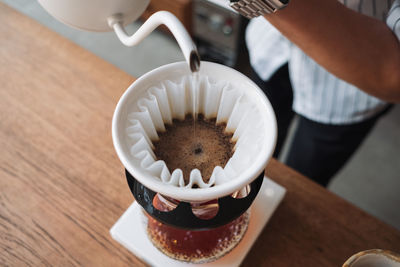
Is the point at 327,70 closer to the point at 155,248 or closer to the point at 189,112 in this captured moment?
the point at 189,112

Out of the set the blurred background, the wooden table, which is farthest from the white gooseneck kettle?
the blurred background

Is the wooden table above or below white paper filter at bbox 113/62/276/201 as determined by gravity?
below

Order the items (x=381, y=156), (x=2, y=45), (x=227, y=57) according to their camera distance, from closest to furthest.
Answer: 1. (x=2, y=45)
2. (x=381, y=156)
3. (x=227, y=57)

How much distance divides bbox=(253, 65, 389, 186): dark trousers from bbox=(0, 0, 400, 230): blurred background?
1.64 ft

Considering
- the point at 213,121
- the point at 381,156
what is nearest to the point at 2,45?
the point at 213,121

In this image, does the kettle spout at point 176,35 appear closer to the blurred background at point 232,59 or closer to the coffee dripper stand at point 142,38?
the coffee dripper stand at point 142,38

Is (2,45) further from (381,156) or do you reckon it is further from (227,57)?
(381,156)

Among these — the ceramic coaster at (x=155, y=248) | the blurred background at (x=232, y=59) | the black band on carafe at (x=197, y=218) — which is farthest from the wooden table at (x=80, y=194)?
the blurred background at (x=232, y=59)

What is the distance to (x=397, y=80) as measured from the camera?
605mm

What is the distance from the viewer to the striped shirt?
2.71 feet

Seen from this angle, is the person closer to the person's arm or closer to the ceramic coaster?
the person's arm

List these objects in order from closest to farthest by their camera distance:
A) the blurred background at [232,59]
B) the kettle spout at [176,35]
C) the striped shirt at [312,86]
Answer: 1. the kettle spout at [176,35]
2. the striped shirt at [312,86]
3. the blurred background at [232,59]

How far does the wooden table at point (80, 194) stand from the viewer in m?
0.59

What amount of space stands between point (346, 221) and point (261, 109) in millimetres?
299
